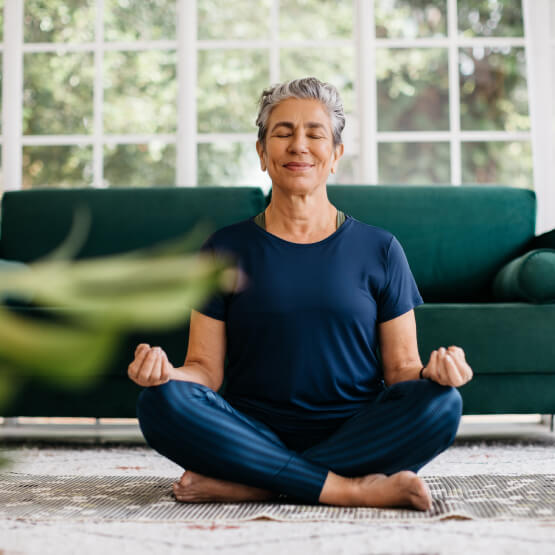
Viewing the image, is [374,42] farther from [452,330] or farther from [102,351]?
[102,351]

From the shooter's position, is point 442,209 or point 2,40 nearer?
point 442,209

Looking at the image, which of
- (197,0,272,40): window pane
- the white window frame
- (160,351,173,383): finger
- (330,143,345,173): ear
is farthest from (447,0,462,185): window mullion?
(160,351,173,383): finger

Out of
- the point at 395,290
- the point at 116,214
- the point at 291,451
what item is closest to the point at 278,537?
the point at 291,451

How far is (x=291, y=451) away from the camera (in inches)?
58.9

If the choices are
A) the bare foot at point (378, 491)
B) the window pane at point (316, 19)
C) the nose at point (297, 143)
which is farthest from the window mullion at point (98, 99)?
the bare foot at point (378, 491)

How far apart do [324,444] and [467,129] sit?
9.33 ft

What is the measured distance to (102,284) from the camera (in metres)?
0.16

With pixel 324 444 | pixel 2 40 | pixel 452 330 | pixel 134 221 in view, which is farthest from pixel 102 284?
pixel 2 40

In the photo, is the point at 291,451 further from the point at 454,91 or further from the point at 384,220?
the point at 454,91

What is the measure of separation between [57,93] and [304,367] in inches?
118

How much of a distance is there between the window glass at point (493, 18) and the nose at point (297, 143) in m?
2.63

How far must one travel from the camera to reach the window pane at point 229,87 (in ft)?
12.8

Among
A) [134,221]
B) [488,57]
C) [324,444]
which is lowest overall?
[324,444]

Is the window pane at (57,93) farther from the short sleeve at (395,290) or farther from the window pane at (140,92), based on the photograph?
the short sleeve at (395,290)
